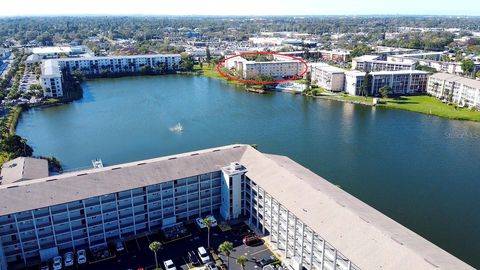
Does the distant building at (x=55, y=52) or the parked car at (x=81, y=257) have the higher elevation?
the distant building at (x=55, y=52)

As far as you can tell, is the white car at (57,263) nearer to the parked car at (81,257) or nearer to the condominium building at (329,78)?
the parked car at (81,257)

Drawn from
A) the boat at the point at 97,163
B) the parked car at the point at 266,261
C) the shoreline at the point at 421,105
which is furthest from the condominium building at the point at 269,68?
the parked car at the point at 266,261

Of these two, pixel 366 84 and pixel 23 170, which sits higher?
pixel 23 170

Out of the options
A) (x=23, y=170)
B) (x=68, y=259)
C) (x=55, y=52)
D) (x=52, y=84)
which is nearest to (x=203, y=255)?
(x=68, y=259)

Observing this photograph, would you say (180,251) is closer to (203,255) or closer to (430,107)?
(203,255)

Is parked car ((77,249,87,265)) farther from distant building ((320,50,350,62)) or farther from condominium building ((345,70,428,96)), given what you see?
distant building ((320,50,350,62))

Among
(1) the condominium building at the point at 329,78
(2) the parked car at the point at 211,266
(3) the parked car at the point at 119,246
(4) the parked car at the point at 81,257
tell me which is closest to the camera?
(2) the parked car at the point at 211,266

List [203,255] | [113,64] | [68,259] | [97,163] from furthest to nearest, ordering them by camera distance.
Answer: [113,64] → [97,163] → [203,255] → [68,259]
